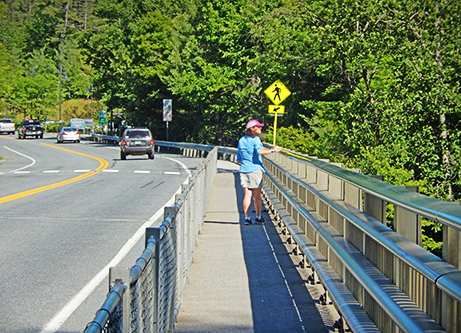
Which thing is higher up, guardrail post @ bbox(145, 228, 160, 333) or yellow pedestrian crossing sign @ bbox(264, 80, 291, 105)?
yellow pedestrian crossing sign @ bbox(264, 80, 291, 105)

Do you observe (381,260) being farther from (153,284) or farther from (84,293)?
(84,293)

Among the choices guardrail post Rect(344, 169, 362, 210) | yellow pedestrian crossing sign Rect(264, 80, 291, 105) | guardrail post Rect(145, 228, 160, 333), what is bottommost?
guardrail post Rect(145, 228, 160, 333)

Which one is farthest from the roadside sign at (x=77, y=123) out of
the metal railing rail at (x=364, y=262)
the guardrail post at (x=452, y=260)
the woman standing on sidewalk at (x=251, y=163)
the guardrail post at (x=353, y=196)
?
the guardrail post at (x=452, y=260)

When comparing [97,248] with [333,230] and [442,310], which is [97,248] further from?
[442,310]

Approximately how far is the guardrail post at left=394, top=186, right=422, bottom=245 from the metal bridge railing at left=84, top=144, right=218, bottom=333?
1453mm

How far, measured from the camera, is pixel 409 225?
3424mm

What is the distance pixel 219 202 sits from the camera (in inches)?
615

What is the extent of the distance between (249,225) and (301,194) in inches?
126

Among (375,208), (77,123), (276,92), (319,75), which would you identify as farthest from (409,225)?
(77,123)

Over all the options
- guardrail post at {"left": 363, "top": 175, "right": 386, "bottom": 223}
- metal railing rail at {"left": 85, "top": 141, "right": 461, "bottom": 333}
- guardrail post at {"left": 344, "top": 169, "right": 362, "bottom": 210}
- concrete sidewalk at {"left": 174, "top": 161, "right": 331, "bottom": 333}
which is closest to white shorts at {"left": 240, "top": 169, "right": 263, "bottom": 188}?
concrete sidewalk at {"left": 174, "top": 161, "right": 331, "bottom": 333}

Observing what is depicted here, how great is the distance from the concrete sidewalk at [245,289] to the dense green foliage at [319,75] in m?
11.2

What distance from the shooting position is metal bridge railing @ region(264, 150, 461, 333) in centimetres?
277

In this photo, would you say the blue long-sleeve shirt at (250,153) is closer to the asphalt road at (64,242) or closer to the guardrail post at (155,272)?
the asphalt road at (64,242)

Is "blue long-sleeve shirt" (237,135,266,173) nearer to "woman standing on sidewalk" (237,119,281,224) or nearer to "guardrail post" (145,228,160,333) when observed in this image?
"woman standing on sidewalk" (237,119,281,224)
